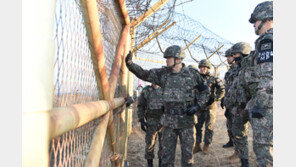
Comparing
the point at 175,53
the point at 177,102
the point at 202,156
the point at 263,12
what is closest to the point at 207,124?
the point at 202,156

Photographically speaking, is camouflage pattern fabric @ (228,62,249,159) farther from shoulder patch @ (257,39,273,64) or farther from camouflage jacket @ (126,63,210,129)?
shoulder patch @ (257,39,273,64)

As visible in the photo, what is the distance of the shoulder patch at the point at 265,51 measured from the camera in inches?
77.3

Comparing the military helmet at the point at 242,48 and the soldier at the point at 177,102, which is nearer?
the soldier at the point at 177,102

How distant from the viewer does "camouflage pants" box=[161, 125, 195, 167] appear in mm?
2686

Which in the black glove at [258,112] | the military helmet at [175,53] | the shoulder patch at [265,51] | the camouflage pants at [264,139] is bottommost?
the camouflage pants at [264,139]

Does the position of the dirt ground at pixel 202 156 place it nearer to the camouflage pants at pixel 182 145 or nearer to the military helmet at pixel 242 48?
the camouflage pants at pixel 182 145

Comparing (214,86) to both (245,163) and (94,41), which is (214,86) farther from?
(94,41)

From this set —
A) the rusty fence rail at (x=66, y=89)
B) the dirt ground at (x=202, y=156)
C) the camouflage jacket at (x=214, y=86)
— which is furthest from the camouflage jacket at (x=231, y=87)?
the rusty fence rail at (x=66, y=89)

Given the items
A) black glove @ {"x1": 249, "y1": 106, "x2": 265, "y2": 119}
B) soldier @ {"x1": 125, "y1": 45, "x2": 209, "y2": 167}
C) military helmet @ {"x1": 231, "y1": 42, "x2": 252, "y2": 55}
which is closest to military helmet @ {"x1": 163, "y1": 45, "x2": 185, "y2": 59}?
soldier @ {"x1": 125, "y1": 45, "x2": 209, "y2": 167}

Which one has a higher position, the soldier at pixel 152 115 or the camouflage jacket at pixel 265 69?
the camouflage jacket at pixel 265 69

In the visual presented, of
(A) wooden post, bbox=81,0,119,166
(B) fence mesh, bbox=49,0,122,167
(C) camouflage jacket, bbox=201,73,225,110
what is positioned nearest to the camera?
(B) fence mesh, bbox=49,0,122,167

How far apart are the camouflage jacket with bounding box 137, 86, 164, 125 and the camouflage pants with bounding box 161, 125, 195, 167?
0.77m

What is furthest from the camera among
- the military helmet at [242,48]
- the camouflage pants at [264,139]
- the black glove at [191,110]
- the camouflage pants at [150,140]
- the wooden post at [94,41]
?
the military helmet at [242,48]

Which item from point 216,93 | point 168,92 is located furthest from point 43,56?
point 216,93
